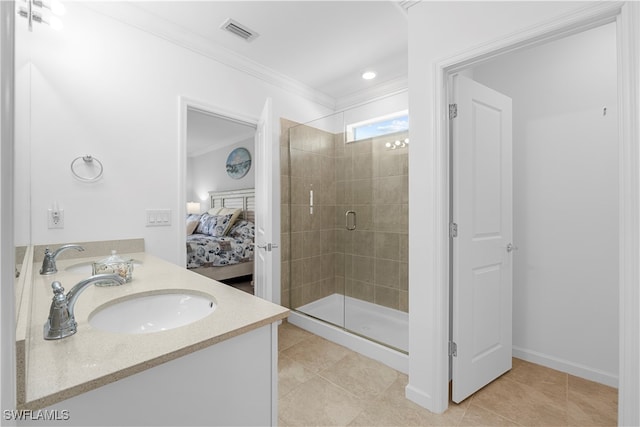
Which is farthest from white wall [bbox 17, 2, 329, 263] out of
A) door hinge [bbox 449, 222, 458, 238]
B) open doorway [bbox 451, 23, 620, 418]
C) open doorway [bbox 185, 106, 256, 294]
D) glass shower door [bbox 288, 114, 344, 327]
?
open doorway [bbox 451, 23, 620, 418]

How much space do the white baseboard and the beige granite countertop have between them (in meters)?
2.28

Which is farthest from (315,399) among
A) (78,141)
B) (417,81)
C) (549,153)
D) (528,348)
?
(549,153)

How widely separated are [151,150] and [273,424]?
199 centimetres

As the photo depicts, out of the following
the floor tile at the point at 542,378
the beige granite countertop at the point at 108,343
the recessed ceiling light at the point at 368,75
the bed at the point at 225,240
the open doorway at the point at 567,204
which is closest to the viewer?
the beige granite countertop at the point at 108,343

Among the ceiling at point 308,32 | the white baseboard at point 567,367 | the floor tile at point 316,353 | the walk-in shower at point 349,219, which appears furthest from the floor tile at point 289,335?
the ceiling at point 308,32

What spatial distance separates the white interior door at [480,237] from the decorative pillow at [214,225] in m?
3.82

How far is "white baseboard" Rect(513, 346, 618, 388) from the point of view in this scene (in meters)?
1.87

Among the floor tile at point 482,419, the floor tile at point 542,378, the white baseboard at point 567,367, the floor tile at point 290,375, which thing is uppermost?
the white baseboard at point 567,367

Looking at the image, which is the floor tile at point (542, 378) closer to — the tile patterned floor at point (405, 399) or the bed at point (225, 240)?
the tile patterned floor at point (405, 399)

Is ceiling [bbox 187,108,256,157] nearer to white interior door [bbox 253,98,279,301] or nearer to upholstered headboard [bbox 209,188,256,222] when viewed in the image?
upholstered headboard [bbox 209,188,256,222]

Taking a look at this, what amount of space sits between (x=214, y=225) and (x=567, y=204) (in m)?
4.48

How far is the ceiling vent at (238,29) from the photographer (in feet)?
7.07

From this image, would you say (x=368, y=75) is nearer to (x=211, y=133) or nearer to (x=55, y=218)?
(x=55, y=218)

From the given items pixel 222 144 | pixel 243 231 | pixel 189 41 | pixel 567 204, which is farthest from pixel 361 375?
pixel 222 144
